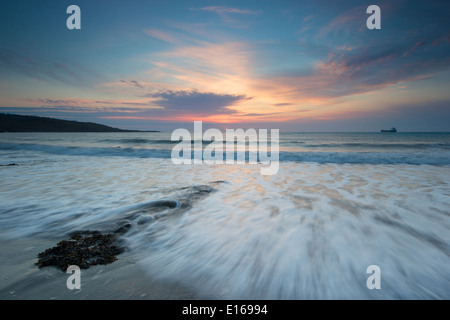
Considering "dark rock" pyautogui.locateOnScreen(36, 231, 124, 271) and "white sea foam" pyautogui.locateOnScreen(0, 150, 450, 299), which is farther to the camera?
"dark rock" pyautogui.locateOnScreen(36, 231, 124, 271)

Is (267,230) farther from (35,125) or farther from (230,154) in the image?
(35,125)

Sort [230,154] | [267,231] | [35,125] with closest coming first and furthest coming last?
1. [267,231]
2. [230,154]
3. [35,125]

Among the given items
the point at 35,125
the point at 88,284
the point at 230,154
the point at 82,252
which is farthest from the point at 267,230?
the point at 35,125

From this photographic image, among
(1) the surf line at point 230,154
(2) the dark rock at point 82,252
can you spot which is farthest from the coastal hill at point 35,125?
(2) the dark rock at point 82,252

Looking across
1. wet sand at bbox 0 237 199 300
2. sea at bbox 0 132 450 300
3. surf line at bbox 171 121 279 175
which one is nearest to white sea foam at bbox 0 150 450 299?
sea at bbox 0 132 450 300

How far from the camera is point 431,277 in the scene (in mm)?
2461

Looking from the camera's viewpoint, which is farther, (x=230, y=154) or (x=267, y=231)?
(x=230, y=154)

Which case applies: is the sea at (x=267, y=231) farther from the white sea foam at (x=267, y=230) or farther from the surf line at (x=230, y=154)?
the surf line at (x=230, y=154)

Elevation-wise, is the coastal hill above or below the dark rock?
above

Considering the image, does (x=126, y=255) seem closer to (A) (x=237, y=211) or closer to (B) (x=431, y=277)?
(A) (x=237, y=211)

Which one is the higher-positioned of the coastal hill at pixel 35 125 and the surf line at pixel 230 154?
the coastal hill at pixel 35 125

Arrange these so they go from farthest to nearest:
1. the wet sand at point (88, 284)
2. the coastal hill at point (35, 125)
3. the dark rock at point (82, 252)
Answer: the coastal hill at point (35, 125)
the dark rock at point (82, 252)
the wet sand at point (88, 284)

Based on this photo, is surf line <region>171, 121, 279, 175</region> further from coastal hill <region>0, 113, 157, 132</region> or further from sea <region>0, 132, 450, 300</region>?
coastal hill <region>0, 113, 157, 132</region>

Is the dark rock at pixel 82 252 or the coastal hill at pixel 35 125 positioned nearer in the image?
the dark rock at pixel 82 252
